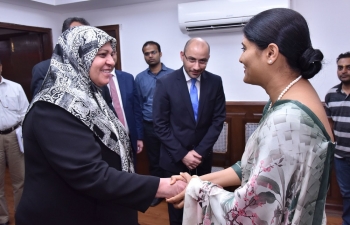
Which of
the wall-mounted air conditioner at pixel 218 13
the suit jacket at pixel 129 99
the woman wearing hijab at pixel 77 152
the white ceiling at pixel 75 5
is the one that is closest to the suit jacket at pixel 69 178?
the woman wearing hijab at pixel 77 152

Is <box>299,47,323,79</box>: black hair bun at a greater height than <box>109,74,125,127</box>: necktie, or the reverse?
<box>299,47,323,79</box>: black hair bun

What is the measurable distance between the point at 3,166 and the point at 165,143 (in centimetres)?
176

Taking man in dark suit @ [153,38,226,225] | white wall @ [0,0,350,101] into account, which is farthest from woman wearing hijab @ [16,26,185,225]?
white wall @ [0,0,350,101]

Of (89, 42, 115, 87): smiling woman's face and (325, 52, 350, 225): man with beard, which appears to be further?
(325, 52, 350, 225): man with beard

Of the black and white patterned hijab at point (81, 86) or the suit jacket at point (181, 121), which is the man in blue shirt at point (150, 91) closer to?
the suit jacket at point (181, 121)

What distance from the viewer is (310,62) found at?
903 millimetres

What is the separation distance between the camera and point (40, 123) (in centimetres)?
103

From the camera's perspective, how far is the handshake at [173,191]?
3.96 feet

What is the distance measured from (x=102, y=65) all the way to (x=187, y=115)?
973 millimetres

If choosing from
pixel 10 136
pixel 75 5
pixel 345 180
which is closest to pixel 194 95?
pixel 345 180

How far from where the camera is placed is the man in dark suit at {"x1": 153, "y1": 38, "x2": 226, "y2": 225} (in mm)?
2096

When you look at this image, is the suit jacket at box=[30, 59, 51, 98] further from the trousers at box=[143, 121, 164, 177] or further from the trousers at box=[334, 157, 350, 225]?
the trousers at box=[334, 157, 350, 225]

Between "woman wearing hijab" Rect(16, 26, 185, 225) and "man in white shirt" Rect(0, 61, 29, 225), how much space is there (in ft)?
6.27

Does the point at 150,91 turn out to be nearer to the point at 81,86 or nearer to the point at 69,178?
the point at 81,86
